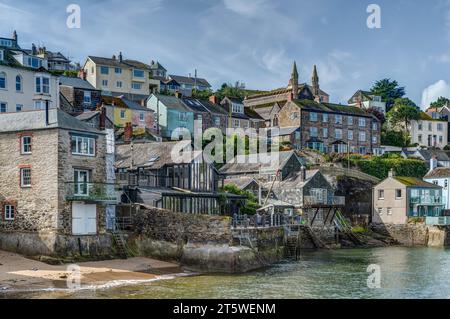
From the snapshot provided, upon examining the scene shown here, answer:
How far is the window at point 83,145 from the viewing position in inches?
1757

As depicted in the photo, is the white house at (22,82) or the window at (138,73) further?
the window at (138,73)

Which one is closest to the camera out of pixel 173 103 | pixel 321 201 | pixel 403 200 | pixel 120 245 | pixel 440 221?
pixel 120 245

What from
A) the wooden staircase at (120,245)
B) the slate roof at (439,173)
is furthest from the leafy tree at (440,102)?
the wooden staircase at (120,245)

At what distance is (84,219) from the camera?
4456cm

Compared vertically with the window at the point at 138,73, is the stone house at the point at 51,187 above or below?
below

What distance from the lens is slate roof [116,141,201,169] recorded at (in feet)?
191

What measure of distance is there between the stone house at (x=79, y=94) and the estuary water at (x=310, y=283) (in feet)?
130

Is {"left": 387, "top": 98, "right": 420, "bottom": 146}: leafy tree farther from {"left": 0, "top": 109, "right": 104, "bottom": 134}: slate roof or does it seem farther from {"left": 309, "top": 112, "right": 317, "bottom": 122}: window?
{"left": 0, "top": 109, "right": 104, "bottom": 134}: slate roof

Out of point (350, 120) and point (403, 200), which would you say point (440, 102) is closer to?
point (350, 120)

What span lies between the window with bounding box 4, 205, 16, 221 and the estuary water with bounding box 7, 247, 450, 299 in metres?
11.7

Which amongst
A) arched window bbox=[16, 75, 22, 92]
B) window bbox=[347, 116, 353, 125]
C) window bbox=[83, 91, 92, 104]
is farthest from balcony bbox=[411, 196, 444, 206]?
arched window bbox=[16, 75, 22, 92]

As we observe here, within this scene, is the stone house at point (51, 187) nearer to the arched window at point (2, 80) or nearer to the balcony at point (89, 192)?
the balcony at point (89, 192)

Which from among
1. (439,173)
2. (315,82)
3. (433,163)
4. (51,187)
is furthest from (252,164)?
(315,82)

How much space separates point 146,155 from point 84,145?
14.8 metres
